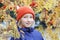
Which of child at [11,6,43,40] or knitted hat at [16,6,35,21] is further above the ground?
knitted hat at [16,6,35,21]

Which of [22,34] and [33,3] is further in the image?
[33,3]

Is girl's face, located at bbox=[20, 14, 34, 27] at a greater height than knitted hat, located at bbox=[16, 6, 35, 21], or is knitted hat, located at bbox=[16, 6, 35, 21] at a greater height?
knitted hat, located at bbox=[16, 6, 35, 21]

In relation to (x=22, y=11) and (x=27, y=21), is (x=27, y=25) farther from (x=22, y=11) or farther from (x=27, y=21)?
(x=22, y=11)

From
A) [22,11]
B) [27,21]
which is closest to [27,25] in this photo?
[27,21]

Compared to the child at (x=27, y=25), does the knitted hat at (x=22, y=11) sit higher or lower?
higher

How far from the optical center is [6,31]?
222cm

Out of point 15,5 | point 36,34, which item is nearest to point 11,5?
point 15,5

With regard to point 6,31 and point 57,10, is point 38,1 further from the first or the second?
point 6,31

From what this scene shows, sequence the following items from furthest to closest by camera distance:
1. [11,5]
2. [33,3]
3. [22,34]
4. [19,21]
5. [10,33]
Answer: [33,3], [11,5], [19,21], [22,34], [10,33]

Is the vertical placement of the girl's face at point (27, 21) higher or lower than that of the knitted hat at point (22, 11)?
Result: lower

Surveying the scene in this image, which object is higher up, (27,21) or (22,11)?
(22,11)

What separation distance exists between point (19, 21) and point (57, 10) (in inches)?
22.0

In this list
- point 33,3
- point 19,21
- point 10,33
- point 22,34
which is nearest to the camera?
point 10,33

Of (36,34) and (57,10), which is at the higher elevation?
(57,10)
